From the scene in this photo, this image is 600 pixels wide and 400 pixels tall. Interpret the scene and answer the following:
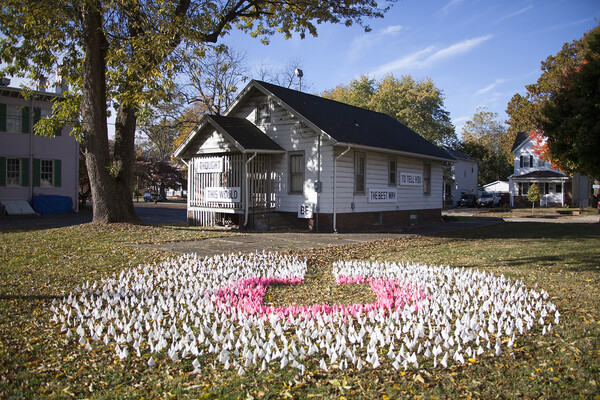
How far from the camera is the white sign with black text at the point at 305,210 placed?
1703cm

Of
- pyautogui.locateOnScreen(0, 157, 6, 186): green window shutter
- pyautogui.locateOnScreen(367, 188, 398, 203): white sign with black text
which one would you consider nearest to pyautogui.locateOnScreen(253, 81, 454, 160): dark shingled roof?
pyautogui.locateOnScreen(367, 188, 398, 203): white sign with black text

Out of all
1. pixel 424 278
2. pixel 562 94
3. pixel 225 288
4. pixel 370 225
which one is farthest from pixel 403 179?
pixel 225 288

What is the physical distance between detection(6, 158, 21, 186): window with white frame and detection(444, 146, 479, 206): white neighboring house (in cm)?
4144

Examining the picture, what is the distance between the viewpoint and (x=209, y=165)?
58.6 ft

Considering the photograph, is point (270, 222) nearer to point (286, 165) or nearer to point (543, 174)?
point (286, 165)

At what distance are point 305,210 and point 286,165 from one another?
6.54ft

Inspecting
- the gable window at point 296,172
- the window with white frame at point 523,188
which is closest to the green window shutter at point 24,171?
the gable window at point 296,172

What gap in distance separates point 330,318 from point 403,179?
54.9ft

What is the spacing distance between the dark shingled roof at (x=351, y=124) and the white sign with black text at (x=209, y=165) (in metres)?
3.40

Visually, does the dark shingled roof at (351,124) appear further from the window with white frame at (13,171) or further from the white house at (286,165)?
the window with white frame at (13,171)

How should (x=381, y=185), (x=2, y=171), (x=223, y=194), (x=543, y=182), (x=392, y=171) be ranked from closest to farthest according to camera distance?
1. (x=223, y=194)
2. (x=381, y=185)
3. (x=392, y=171)
4. (x=2, y=171)
5. (x=543, y=182)

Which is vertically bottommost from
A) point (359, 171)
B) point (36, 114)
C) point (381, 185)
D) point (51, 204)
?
point (51, 204)

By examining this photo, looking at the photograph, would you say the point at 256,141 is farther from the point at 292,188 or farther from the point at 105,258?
the point at 105,258

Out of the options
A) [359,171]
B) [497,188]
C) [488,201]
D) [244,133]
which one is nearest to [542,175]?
[488,201]
